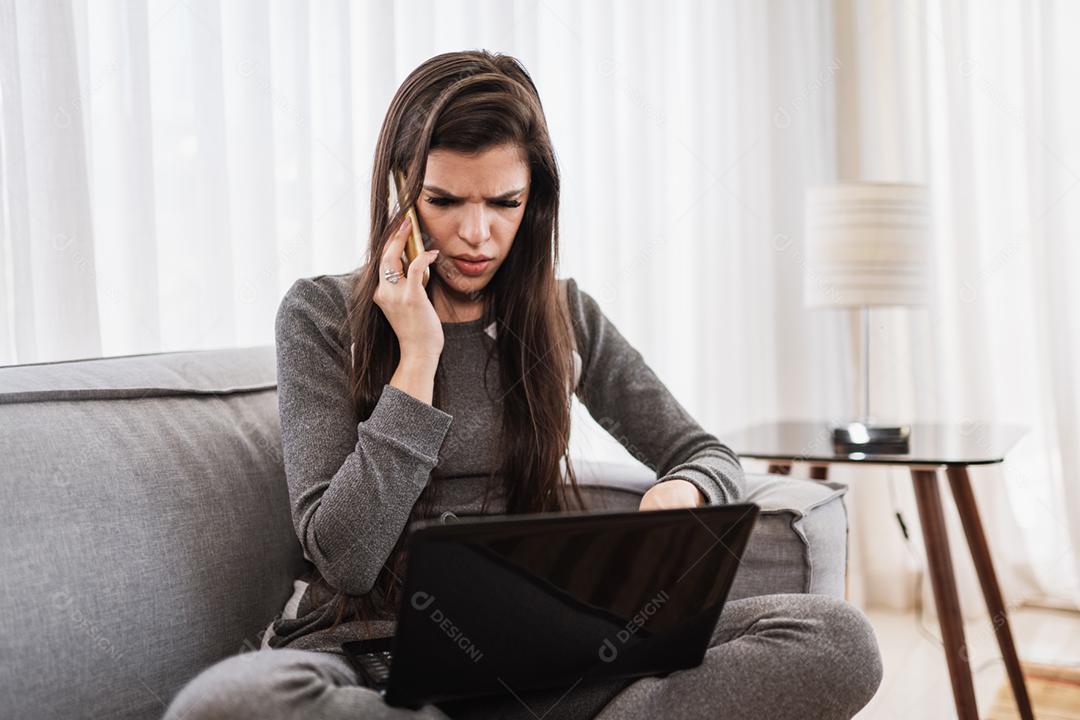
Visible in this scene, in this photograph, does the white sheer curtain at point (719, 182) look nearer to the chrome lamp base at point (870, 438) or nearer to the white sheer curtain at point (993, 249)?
the white sheer curtain at point (993, 249)

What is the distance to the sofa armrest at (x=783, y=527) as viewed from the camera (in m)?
1.34

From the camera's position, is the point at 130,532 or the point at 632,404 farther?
the point at 632,404

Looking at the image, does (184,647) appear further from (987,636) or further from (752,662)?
(987,636)

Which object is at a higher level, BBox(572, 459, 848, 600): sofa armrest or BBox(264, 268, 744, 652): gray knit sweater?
BBox(264, 268, 744, 652): gray knit sweater

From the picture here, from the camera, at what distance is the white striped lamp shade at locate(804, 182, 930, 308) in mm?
1881

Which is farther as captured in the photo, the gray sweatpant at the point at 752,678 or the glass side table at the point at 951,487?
the glass side table at the point at 951,487

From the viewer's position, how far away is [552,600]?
0.88m

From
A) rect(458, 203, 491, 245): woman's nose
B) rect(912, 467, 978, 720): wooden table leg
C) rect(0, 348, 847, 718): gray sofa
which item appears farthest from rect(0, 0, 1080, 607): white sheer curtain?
rect(912, 467, 978, 720): wooden table leg

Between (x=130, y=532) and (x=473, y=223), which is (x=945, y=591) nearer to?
(x=473, y=223)

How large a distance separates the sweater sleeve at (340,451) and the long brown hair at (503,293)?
0.04 meters

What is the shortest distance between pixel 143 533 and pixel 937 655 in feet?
5.99

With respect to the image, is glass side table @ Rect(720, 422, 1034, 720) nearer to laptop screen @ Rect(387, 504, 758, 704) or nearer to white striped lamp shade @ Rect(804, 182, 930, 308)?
white striped lamp shade @ Rect(804, 182, 930, 308)

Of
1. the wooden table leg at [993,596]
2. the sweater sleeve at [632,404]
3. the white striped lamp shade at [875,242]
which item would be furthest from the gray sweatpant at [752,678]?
the white striped lamp shade at [875,242]

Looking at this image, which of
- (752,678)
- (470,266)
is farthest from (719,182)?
(752,678)
